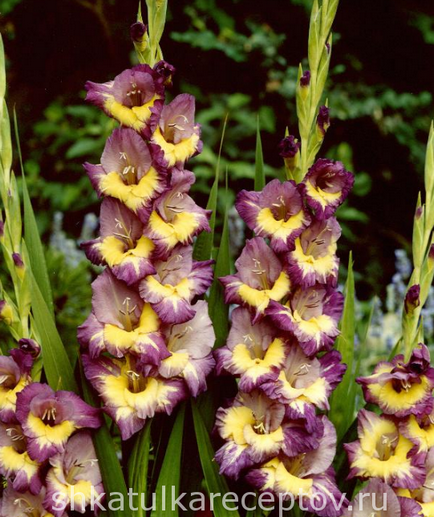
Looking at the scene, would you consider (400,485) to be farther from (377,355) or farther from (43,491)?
(377,355)

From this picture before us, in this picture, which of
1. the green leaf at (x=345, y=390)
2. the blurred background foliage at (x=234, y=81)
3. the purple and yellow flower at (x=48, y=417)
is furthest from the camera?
the blurred background foliage at (x=234, y=81)

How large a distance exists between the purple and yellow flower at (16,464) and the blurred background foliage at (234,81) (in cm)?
191

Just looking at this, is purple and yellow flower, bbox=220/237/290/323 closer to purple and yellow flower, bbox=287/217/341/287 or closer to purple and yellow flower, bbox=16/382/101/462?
purple and yellow flower, bbox=287/217/341/287

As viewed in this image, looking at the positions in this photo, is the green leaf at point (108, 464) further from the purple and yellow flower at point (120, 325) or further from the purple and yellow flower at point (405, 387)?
the purple and yellow flower at point (405, 387)

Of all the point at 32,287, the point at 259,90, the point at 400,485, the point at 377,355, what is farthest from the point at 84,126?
the point at 400,485

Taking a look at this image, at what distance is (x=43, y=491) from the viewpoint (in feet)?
2.79

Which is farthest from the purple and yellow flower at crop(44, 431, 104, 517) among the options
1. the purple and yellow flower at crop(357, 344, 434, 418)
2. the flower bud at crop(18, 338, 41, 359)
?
the purple and yellow flower at crop(357, 344, 434, 418)

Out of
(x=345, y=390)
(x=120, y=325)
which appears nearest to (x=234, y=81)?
(x=345, y=390)

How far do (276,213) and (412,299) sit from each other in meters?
0.19

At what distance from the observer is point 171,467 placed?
881 millimetres

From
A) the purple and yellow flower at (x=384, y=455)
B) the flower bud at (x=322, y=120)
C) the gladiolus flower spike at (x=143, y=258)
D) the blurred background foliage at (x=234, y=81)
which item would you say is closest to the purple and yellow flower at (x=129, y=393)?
the gladiolus flower spike at (x=143, y=258)

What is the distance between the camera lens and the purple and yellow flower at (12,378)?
0.84m

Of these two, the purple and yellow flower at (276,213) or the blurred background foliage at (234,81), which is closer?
the purple and yellow flower at (276,213)

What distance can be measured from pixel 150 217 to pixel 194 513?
0.39m
